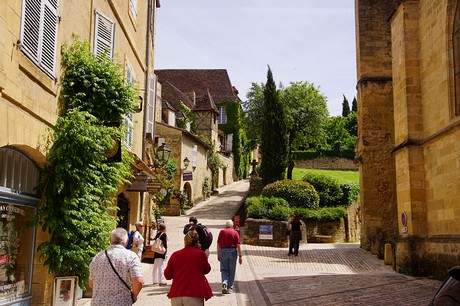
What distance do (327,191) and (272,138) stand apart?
23.1 feet

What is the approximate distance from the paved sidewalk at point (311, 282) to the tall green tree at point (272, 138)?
50.0 feet

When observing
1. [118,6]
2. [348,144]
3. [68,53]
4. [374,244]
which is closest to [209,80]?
[348,144]

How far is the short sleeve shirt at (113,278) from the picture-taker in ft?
18.9

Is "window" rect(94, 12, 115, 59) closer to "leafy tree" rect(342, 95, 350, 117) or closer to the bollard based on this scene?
the bollard

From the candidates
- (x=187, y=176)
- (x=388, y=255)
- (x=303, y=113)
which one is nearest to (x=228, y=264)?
(x=388, y=255)

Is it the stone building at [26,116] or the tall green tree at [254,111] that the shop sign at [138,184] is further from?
the tall green tree at [254,111]

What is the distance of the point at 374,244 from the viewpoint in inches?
773

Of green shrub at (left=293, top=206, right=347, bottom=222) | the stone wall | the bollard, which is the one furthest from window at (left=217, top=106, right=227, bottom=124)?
the bollard

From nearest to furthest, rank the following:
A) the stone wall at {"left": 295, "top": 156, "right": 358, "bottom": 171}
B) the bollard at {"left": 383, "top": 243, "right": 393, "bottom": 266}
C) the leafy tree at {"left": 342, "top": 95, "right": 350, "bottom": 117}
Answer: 1. the bollard at {"left": 383, "top": 243, "right": 393, "bottom": 266}
2. the stone wall at {"left": 295, "top": 156, "right": 358, "bottom": 171}
3. the leafy tree at {"left": 342, "top": 95, "right": 350, "bottom": 117}

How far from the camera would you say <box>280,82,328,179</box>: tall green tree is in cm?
4588

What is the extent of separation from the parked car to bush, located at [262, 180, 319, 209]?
2391cm

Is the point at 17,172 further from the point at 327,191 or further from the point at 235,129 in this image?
the point at 235,129

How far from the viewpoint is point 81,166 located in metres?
8.27

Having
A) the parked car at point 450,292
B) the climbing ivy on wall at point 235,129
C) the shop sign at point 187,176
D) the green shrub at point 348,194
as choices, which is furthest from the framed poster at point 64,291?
the climbing ivy on wall at point 235,129
